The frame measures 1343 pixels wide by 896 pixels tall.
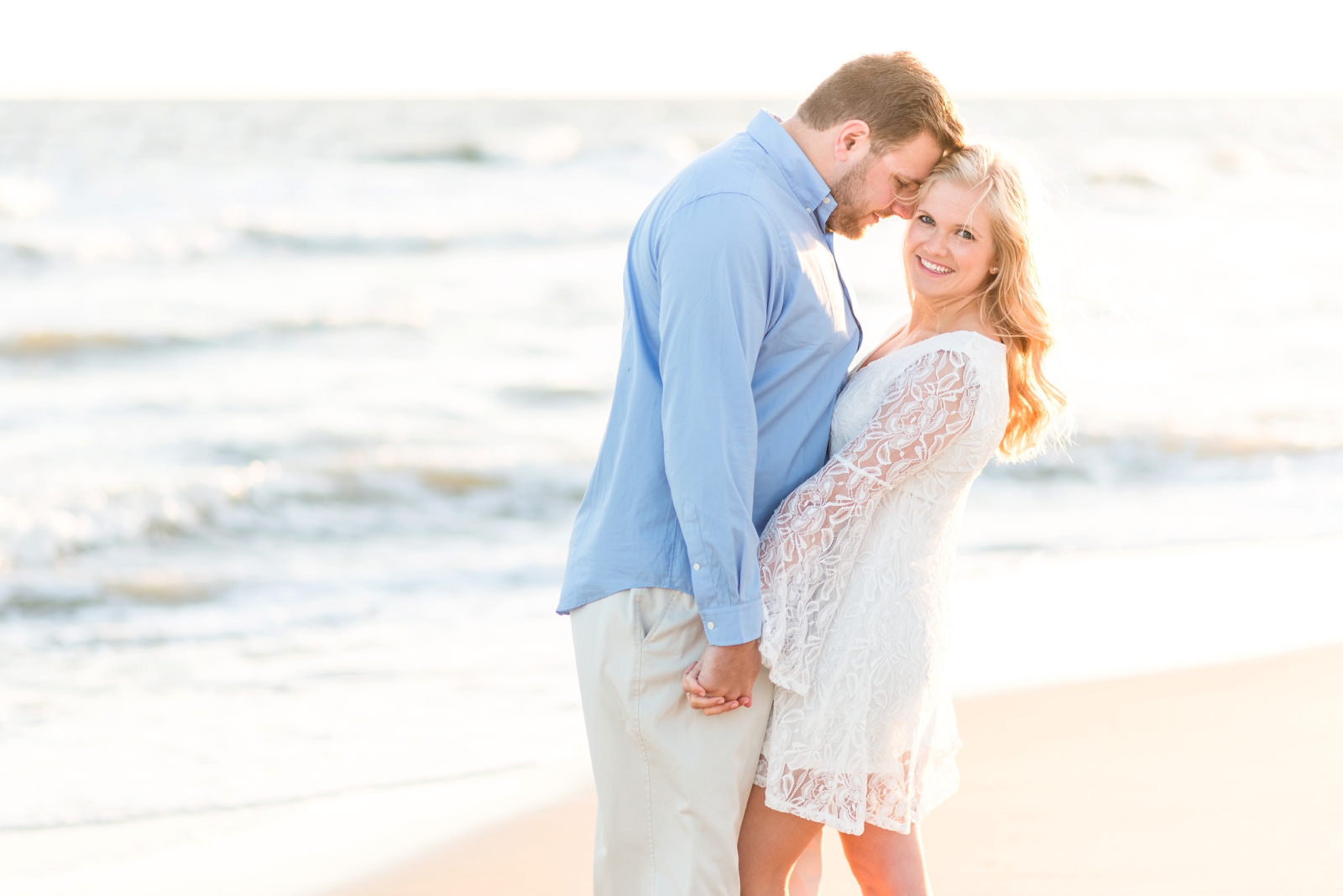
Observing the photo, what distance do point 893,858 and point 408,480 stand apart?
6.03 meters

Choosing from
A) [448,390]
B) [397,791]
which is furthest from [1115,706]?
[448,390]

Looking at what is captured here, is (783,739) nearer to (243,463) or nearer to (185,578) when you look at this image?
(185,578)

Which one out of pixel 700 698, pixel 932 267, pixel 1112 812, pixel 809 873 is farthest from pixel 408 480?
pixel 700 698

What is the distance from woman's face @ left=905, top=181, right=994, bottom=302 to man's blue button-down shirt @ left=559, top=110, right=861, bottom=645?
0.69 feet

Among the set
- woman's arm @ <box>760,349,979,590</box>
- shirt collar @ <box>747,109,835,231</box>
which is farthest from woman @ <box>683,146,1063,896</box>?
shirt collar @ <box>747,109,835,231</box>

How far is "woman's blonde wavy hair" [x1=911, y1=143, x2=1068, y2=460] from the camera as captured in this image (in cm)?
236

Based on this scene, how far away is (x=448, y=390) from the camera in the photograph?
10.2m

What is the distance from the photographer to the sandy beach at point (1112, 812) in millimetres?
3236

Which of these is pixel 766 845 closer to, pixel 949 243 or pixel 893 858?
pixel 893 858

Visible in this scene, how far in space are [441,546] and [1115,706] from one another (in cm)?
385

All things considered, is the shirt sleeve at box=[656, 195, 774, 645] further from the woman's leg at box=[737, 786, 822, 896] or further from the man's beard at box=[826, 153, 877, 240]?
the woman's leg at box=[737, 786, 822, 896]

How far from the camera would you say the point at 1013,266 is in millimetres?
2395

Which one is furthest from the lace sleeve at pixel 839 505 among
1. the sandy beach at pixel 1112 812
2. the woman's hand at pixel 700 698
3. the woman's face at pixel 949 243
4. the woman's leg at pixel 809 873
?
the sandy beach at pixel 1112 812

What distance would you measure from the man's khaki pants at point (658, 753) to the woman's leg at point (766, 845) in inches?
3.5
